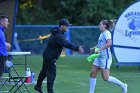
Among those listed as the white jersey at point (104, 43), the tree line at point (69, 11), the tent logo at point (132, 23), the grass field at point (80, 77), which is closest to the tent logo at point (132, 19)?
the tent logo at point (132, 23)

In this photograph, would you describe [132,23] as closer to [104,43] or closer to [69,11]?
[104,43]

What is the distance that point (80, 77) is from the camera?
19.0 metres

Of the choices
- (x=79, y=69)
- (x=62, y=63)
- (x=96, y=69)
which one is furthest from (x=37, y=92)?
(x=62, y=63)

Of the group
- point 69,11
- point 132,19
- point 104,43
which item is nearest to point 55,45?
point 104,43

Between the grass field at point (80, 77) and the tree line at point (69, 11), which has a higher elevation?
the tree line at point (69, 11)

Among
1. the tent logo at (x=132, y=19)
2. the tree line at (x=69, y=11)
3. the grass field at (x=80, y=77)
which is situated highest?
the tent logo at (x=132, y=19)

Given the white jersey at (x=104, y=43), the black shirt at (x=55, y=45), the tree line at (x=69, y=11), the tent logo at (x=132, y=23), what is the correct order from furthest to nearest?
the tree line at (x=69, y=11) → the tent logo at (x=132, y=23) → the white jersey at (x=104, y=43) → the black shirt at (x=55, y=45)

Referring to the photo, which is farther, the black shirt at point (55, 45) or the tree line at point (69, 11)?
the tree line at point (69, 11)

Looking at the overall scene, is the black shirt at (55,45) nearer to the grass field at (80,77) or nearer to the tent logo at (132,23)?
the grass field at (80,77)

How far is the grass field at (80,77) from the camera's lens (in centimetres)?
1595

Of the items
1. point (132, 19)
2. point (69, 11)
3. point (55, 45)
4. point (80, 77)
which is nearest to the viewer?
point (55, 45)

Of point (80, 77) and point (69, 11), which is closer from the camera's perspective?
point (80, 77)

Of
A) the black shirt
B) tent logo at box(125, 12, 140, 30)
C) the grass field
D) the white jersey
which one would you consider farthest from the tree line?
the black shirt

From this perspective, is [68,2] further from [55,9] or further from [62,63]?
[62,63]
